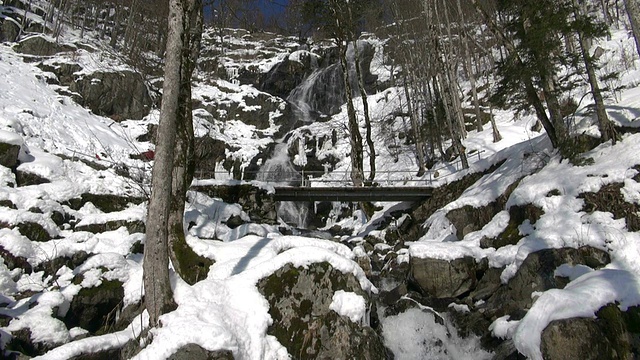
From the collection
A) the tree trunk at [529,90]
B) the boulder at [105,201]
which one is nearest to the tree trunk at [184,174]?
the boulder at [105,201]

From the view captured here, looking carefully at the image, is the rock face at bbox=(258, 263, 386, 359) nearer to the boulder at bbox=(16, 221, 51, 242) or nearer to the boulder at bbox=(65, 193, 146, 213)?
the boulder at bbox=(16, 221, 51, 242)

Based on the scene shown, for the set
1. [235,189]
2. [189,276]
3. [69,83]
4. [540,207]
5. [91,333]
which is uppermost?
[69,83]

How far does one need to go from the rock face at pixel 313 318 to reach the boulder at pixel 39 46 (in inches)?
1360

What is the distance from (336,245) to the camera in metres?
7.88

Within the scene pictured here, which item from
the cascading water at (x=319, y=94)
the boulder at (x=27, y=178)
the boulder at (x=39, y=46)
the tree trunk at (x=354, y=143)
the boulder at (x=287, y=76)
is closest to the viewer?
the boulder at (x=27, y=178)

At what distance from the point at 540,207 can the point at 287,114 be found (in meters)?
31.8

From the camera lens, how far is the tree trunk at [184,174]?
645 centimetres

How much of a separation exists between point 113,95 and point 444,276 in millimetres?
29020

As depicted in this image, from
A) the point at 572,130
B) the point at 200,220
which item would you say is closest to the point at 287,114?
the point at 200,220

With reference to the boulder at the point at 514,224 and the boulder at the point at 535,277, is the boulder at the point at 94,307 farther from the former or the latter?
the boulder at the point at 514,224

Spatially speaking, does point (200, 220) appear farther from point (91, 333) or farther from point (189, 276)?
point (189, 276)

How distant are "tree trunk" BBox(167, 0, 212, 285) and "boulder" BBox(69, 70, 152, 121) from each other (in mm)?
23326

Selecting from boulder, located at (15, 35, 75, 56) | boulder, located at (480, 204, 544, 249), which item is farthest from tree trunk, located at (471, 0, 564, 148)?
boulder, located at (15, 35, 75, 56)

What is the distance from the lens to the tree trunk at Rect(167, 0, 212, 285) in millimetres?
6453
